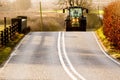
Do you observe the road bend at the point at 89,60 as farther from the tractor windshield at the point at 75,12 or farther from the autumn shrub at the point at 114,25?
the tractor windshield at the point at 75,12

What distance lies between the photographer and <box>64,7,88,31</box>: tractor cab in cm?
4653

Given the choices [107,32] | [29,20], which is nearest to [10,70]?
[107,32]

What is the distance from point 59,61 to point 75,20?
24370 mm

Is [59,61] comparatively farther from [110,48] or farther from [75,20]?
[75,20]

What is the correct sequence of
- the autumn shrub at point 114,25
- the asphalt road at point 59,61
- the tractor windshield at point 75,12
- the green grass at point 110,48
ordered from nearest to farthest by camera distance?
the asphalt road at point 59,61
the green grass at point 110,48
the autumn shrub at point 114,25
the tractor windshield at point 75,12

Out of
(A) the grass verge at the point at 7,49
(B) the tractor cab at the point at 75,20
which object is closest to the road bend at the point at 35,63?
(A) the grass verge at the point at 7,49

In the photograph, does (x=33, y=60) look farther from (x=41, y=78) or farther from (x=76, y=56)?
(x=41, y=78)

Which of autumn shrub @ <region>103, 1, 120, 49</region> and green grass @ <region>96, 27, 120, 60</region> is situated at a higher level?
autumn shrub @ <region>103, 1, 120, 49</region>

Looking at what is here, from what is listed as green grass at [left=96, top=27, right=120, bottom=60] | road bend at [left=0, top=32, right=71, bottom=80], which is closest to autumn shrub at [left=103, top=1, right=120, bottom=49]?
green grass at [left=96, top=27, right=120, bottom=60]

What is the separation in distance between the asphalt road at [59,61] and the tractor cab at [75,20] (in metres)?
11.7

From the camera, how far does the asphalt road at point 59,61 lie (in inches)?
726

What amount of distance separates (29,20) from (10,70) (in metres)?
59.7

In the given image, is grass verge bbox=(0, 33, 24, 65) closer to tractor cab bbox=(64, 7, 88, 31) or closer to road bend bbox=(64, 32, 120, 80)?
road bend bbox=(64, 32, 120, 80)

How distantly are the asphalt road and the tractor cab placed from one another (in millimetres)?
11681
